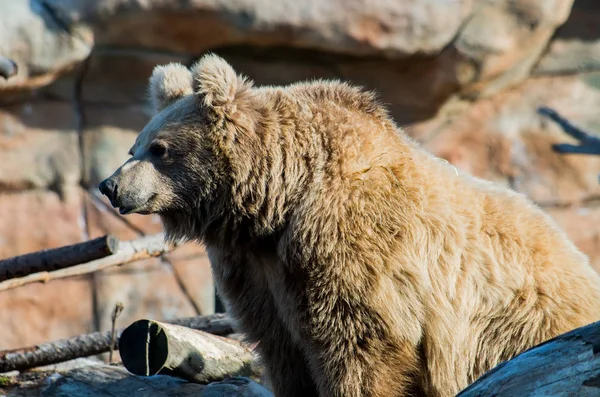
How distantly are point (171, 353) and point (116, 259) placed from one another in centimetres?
125

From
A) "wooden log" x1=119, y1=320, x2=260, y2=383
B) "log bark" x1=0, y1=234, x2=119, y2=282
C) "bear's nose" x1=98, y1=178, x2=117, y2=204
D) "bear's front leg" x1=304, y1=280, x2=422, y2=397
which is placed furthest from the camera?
"log bark" x1=0, y1=234, x2=119, y2=282

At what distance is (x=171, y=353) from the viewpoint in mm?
4211

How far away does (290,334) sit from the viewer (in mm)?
3861

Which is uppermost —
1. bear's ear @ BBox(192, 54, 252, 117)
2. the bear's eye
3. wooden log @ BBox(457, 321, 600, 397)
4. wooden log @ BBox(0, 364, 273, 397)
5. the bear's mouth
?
bear's ear @ BBox(192, 54, 252, 117)

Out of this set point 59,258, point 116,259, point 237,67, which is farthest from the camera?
point 237,67

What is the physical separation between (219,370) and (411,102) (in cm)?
618

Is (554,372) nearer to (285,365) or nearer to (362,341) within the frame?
(362,341)

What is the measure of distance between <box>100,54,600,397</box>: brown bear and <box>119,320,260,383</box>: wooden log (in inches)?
18.2

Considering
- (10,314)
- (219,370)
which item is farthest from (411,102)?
(219,370)

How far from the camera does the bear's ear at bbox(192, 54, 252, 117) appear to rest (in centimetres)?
375

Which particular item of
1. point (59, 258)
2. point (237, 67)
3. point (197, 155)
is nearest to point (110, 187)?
point (197, 155)

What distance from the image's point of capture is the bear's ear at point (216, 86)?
3750mm

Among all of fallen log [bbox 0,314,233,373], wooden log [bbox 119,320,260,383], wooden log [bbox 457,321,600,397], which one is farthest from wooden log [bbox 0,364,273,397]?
wooden log [bbox 457,321,600,397]

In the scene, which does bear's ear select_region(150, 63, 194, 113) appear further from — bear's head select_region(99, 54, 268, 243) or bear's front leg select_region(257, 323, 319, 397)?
bear's front leg select_region(257, 323, 319, 397)
